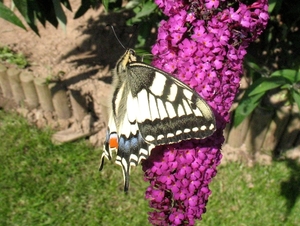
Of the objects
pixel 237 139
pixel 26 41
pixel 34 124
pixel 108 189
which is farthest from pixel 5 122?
pixel 237 139

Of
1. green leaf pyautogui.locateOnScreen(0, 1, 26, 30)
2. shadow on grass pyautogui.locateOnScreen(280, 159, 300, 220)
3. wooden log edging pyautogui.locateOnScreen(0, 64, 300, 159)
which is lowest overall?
shadow on grass pyautogui.locateOnScreen(280, 159, 300, 220)

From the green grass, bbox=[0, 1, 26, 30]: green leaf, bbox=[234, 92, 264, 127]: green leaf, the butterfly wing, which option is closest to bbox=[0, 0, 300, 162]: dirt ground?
the green grass

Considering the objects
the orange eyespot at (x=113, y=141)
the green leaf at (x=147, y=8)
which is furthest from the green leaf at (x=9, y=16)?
the green leaf at (x=147, y=8)

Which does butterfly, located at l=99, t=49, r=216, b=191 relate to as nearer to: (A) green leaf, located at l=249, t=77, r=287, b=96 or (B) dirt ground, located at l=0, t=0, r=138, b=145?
(A) green leaf, located at l=249, t=77, r=287, b=96

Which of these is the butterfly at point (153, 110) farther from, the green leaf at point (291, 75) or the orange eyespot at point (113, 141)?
the green leaf at point (291, 75)

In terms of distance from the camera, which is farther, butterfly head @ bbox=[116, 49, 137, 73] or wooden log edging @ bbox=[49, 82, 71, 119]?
wooden log edging @ bbox=[49, 82, 71, 119]

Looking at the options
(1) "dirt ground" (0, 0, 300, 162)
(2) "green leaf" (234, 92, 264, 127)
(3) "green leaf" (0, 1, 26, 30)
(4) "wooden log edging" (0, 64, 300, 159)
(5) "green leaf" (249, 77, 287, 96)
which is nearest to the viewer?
(3) "green leaf" (0, 1, 26, 30)

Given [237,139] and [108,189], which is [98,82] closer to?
[108,189]
